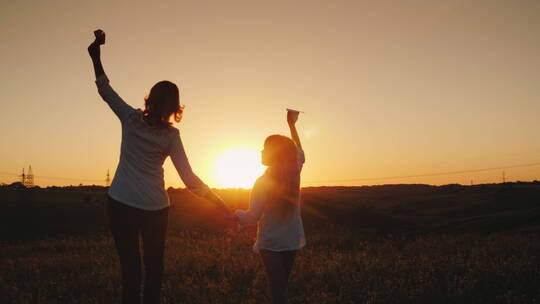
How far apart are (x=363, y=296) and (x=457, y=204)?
56.5m

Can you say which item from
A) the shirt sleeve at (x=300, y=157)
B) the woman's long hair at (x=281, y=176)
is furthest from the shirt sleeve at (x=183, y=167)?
the shirt sleeve at (x=300, y=157)

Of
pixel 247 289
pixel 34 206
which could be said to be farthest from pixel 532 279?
pixel 34 206

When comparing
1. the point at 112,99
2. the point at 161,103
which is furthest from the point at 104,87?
the point at 161,103

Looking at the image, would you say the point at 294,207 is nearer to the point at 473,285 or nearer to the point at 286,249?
the point at 286,249

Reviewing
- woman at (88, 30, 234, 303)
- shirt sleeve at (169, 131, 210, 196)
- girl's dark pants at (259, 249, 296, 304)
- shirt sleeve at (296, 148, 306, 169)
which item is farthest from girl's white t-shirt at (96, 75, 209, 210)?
shirt sleeve at (296, 148, 306, 169)

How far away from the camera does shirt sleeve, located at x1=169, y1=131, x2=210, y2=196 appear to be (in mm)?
4282

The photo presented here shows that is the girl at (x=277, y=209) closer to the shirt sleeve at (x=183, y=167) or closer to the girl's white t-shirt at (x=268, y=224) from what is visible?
the girl's white t-shirt at (x=268, y=224)

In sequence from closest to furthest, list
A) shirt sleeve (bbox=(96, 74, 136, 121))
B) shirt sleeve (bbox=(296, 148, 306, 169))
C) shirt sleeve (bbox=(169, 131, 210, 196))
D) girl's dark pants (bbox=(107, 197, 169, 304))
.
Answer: girl's dark pants (bbox=(107, 197, 169, 304)), shirt sleeve (bbox=(96, 74, 136, 121)), shirt sleeve (bbox=(169, 131, 210, 196)), shirt sleeve (bbox=(296, 148, 306, 169))

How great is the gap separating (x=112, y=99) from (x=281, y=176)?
70.8 inches

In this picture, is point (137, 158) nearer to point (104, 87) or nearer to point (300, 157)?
point (104, 87)

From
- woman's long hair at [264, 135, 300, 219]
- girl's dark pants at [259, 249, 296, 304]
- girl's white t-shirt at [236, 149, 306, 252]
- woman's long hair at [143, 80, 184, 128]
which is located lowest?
girl's dark pants at [259, 249, 296, 304]

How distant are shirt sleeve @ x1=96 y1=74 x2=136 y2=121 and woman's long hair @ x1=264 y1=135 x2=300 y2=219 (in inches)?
57.2

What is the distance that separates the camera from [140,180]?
393 cm

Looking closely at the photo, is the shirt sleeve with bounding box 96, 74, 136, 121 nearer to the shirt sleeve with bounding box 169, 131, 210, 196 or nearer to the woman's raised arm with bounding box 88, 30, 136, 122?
the woman's raised arm with bounding box 88, 30, 136, 122
